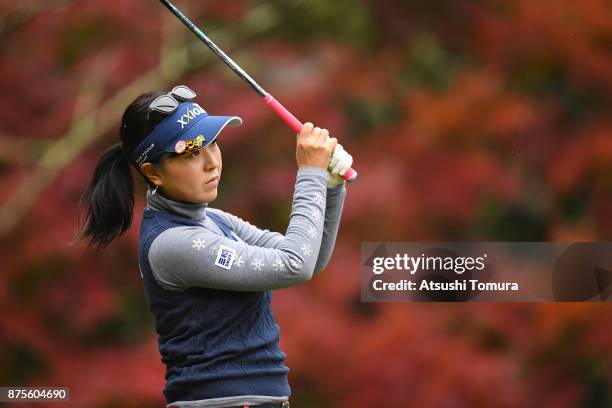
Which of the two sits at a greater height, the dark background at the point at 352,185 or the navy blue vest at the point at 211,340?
the dark background at the point at 352,185

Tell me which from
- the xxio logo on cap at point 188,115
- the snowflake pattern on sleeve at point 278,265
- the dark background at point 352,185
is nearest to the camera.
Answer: the snowflake pattern on sleeve at point 278,265

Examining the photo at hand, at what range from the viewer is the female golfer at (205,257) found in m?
2.00

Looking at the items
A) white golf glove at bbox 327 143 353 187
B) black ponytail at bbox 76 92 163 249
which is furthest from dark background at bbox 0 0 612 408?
white golf glove at bbox 327 143 353 187

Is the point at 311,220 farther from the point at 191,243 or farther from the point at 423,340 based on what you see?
the point at 423,340

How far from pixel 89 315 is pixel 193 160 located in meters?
2.27

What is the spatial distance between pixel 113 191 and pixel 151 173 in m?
0.10

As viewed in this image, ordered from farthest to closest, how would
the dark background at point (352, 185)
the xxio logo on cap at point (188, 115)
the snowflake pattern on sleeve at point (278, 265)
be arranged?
the dark background at point (352, 185)
the xxio logo on cap at point (188, 115)
the snowflake pattern on sleeve at point (278, 265)

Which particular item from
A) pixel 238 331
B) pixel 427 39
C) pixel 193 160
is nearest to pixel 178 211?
pixel 193 160

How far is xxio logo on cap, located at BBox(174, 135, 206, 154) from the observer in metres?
2.06

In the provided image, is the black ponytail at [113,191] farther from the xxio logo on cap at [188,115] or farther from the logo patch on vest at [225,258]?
the logo patch on vest at [225,258]

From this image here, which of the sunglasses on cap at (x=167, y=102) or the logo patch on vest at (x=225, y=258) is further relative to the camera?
the sunglasses on cap at (x=167, y=102)

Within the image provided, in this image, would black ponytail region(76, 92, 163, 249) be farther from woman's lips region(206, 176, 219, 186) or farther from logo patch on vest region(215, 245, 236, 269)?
logo patch on vest region(215, 245, 236, 269)

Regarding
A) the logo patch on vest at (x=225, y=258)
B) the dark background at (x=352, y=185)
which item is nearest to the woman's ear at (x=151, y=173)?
the logo patch on vest at (x=225, y=258)

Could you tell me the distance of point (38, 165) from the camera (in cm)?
433
